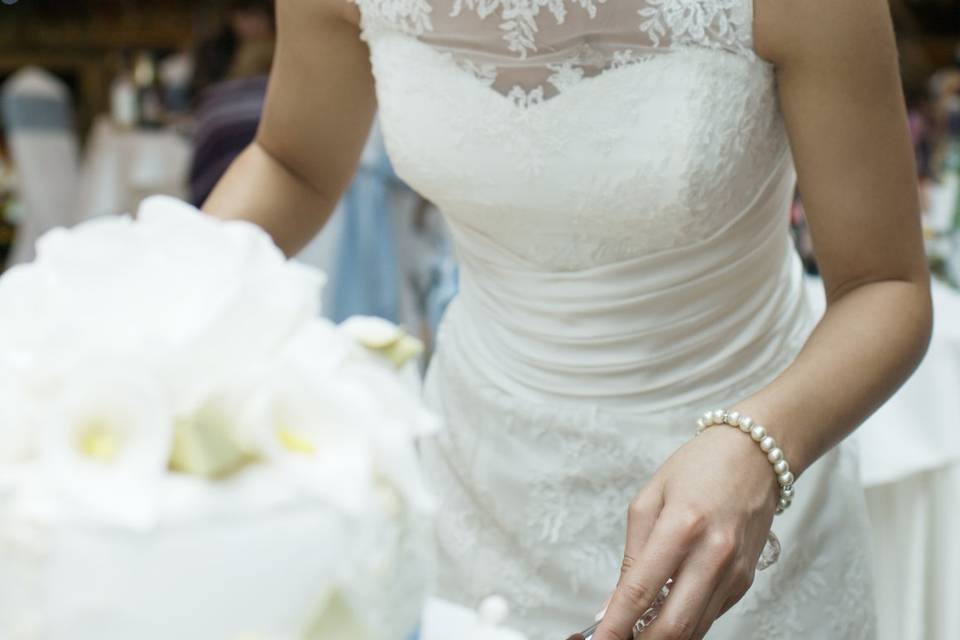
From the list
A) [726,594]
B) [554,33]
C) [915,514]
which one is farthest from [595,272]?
[915,514]

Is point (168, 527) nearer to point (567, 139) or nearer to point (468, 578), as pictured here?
point (567, 139)

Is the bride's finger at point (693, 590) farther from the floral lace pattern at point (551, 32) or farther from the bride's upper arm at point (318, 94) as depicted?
the bride's upper arm at point (318, 94)

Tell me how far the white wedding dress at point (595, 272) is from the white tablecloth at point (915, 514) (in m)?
0.68

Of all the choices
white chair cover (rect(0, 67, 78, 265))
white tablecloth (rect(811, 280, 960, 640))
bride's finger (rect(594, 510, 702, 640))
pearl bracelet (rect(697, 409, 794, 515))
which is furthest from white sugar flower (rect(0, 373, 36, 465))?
white chair cover (rect(0, 67, 78, 265))

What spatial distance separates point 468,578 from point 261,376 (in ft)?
3.05

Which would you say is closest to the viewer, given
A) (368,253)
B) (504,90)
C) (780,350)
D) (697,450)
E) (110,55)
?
(697,450)

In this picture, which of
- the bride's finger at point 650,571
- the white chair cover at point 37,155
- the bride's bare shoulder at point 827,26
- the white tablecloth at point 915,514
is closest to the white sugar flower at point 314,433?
the bride's finger at point 650,571

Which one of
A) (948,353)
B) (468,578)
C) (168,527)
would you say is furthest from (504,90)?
(948,353)

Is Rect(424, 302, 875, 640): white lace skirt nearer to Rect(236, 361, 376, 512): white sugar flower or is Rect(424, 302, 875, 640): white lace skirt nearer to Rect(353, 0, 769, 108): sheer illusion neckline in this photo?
Rect(353, 0, 769, 108): sheer illusion neckline

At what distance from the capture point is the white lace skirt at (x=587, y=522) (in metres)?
1.28

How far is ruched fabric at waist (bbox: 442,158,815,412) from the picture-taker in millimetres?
1221

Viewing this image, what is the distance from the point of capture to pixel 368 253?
12.0ft

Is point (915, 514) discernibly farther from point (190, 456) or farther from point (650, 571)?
point (190, 456)

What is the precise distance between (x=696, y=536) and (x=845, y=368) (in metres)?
0.26
